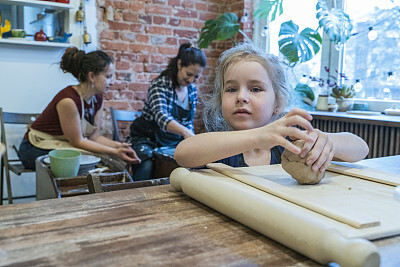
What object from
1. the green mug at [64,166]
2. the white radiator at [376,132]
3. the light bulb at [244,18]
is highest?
the light bulb at [244,18]

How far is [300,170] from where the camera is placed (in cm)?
79

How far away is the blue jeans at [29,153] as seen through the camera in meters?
2.58

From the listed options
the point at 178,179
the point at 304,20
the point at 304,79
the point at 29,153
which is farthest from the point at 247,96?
the point at 304,20

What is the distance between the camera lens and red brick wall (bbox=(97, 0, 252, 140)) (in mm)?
3367

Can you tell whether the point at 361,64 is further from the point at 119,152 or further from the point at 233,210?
the point at 233,210

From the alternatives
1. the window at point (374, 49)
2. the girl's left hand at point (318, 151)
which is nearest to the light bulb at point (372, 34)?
the window at point (374, 49)

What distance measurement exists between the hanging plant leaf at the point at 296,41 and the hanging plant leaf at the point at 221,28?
1.75ft

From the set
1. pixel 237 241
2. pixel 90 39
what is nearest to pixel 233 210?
pixel 237 241

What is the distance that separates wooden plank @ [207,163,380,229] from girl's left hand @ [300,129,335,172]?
41mm

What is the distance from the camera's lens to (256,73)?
1253 millimetres

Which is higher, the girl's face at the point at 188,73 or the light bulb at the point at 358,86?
the girl's face at the point at 188,73

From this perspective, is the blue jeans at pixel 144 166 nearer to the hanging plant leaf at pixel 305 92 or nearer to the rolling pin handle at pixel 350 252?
the hanging plant leaf at pixel 305 92

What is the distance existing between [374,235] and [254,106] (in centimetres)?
71

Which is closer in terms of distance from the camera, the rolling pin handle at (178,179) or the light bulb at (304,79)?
the rolling pin handle at (178,179)
